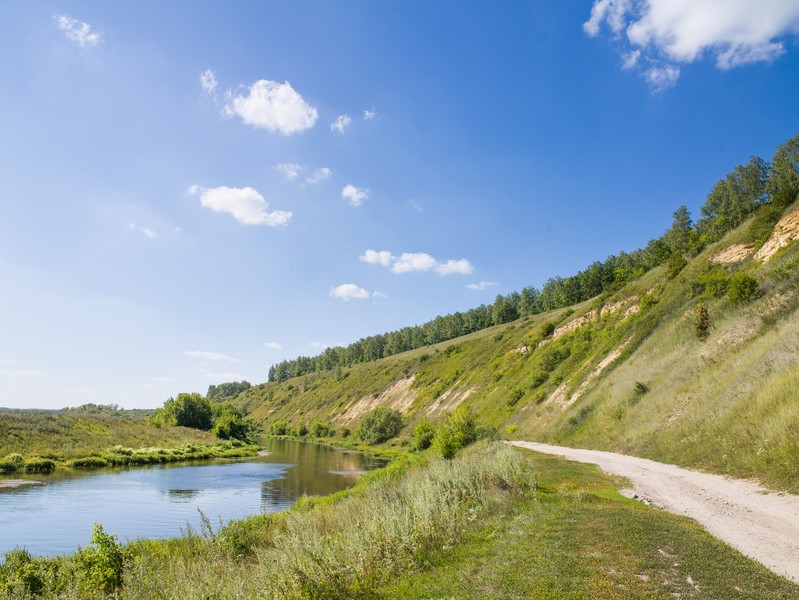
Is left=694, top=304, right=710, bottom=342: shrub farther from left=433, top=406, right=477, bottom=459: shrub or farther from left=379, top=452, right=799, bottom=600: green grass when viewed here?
left=379, top=452, right=799, bottom=600: green grass

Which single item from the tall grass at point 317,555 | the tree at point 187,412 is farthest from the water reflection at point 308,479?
the tree at point 187,412

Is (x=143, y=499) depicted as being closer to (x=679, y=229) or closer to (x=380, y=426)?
(x=380, y=426)

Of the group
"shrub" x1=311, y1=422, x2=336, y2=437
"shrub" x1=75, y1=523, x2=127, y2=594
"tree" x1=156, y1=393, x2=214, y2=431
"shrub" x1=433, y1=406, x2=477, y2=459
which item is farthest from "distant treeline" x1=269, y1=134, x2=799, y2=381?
"tree" x1=156, y1=393, x2=214, y2=431

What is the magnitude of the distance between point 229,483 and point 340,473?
14166 millimetres

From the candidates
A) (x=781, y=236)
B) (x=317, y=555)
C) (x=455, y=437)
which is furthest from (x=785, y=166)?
(x=317, y=555)

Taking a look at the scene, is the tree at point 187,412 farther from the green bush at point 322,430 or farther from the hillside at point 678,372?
the hillside at point 678,372

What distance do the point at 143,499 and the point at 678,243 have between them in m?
118

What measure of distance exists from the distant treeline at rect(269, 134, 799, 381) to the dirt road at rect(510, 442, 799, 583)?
140 feet

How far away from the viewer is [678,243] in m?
107

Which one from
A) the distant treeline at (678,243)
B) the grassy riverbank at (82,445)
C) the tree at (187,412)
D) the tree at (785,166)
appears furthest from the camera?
the tree at (187,412)

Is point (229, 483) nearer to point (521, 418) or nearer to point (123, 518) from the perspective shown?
point (123, 518)

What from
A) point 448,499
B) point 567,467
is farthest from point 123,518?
point 567,467

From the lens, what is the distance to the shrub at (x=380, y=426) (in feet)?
317

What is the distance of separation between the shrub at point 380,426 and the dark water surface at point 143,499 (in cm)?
3631
